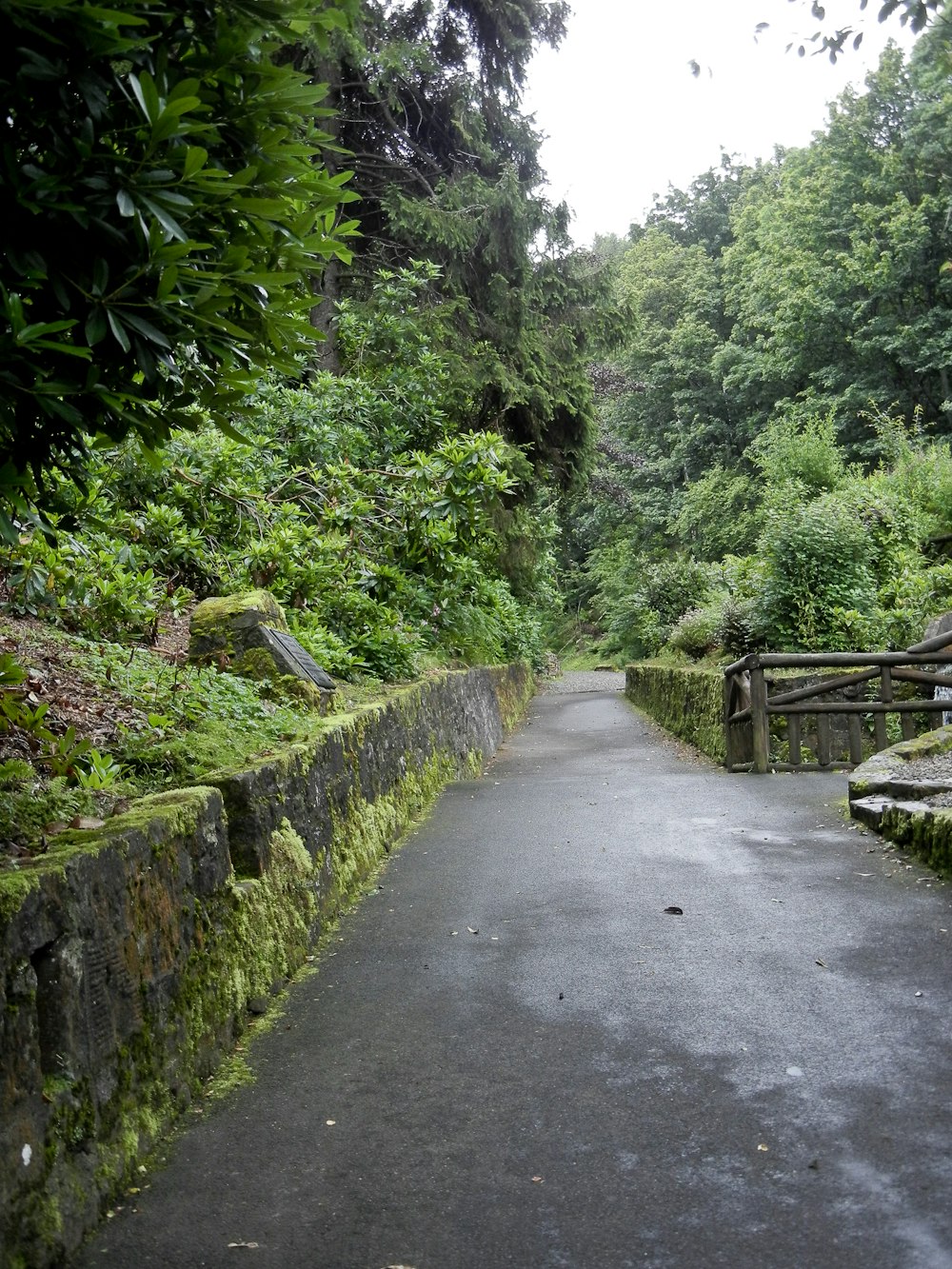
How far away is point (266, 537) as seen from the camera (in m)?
10.9

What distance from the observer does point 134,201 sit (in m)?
2.74

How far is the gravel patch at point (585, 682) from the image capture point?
3728 centimetres

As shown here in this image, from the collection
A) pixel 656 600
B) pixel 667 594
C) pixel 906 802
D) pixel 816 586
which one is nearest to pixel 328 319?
pixel 816 586

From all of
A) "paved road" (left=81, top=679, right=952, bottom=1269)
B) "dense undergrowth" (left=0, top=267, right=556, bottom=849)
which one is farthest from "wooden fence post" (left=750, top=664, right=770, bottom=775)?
"paved road" (left=81, top=679, right=952, bottom=1269)

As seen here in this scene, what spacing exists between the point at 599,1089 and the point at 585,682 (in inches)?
1490

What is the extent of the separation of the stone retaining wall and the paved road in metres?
0.18

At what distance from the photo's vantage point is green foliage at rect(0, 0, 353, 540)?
266 cm

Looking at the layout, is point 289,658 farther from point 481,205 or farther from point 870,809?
point 481,205

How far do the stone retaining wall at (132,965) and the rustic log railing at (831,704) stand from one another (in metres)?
7.18

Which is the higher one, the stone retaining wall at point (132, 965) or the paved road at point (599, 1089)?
the stone retaining wall at point (132, 965)

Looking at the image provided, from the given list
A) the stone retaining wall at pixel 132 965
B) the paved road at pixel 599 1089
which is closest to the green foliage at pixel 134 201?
the stone retaining wall at pixel 132 965

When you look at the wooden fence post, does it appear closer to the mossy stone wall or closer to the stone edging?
the mossy stone wall

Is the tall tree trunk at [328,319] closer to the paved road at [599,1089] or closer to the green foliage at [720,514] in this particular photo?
the paved road at [599,1089]

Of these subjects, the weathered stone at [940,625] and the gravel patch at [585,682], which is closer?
the weathered stone at [940,625]
